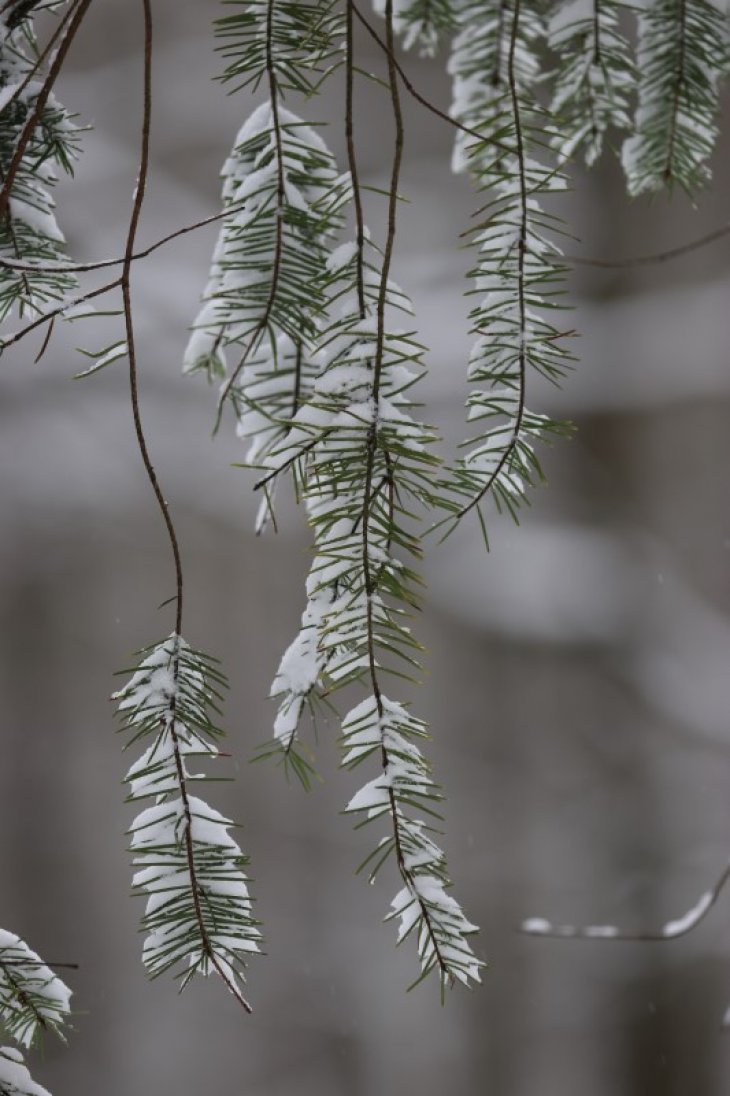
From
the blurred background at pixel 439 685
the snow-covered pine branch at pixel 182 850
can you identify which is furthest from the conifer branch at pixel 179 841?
the blurred background at pixel 439 685

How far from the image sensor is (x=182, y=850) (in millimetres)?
278

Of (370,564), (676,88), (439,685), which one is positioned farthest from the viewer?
(439,685)

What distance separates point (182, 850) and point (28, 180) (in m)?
0.23

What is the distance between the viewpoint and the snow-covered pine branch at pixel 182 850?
0.27 meters

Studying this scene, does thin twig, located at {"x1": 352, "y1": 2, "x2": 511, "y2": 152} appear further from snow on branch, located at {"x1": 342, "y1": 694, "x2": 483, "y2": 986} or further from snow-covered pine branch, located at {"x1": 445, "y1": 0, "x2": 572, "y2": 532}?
snow on branch, located at {"x1": 342, "y1": 694, "x2": 483, "y2": 986}

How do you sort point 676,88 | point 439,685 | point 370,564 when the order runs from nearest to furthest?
point 370,564, point 676,88, point 439,685

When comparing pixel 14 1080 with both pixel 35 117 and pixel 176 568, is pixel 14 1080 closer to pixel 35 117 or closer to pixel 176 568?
pixel 176 568

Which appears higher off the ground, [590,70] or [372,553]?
[590,70]

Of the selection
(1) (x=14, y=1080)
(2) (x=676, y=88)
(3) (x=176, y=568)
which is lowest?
(1) (x=14, y=1080)

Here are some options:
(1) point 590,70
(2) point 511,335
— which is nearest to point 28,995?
(2) point 511,335

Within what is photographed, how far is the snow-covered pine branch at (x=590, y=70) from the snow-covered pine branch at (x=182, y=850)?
0.30m

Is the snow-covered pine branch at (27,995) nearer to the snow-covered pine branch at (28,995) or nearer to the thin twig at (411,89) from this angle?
the snow-covered pine branch at (28,995)

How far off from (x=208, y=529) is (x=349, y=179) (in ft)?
5.31

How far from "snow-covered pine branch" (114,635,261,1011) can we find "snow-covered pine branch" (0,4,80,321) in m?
0.14
